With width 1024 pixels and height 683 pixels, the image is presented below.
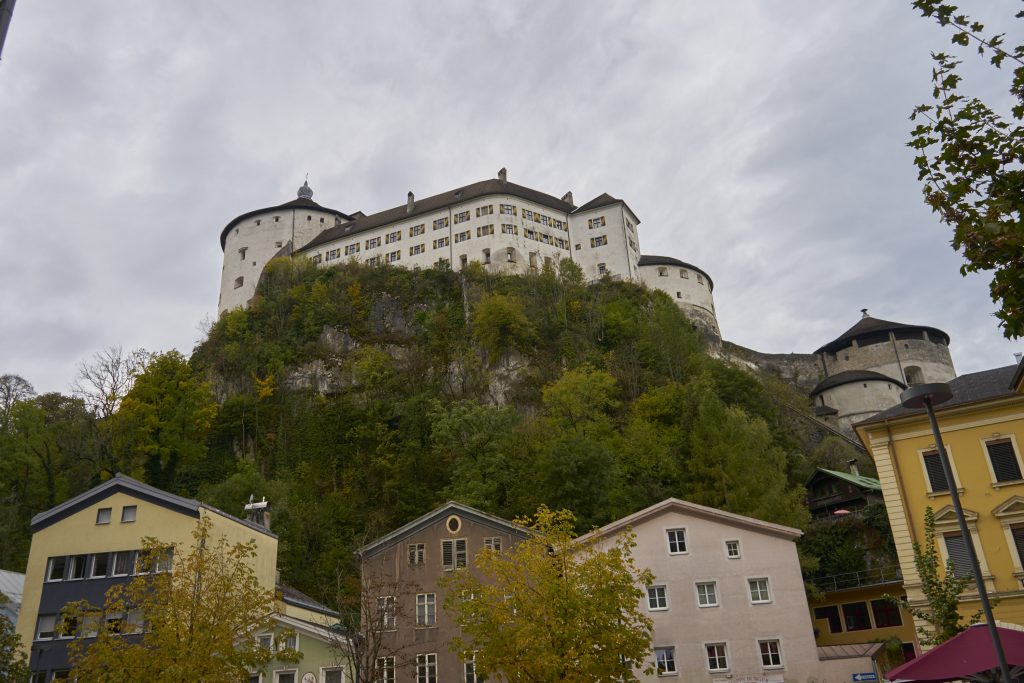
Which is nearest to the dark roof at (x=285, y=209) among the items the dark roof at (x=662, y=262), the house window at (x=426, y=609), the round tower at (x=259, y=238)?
the round tower at (x=259, y=238)

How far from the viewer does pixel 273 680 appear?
30.5 meters

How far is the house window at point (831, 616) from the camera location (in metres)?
40.1

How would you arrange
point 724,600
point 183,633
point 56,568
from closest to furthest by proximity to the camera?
point 183,633, point 724,600, point 56,568

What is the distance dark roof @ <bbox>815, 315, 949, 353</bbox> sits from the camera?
8150cm

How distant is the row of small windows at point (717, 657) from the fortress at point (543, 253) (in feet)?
151

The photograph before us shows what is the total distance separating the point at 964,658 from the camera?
12117mm

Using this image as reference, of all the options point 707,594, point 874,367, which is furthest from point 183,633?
point 874,367

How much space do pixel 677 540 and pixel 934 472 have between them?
33.8ft

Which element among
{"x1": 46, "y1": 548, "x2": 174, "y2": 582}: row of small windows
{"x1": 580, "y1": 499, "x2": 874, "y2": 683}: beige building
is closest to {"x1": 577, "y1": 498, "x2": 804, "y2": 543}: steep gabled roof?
{"x1": 580, "y1": 499, "x2": 874, "y2": 683}: beige building

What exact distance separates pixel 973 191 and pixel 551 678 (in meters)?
17.5

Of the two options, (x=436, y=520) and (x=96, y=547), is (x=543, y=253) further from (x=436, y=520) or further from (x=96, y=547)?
(x=96, y=547)

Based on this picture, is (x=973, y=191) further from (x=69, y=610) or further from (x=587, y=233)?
(x=587, y=233)

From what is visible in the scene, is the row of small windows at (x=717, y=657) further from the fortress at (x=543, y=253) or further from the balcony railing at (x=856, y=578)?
the fortress at (x=543, y=253)

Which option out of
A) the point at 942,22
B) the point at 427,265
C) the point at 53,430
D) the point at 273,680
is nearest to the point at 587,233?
the point at 427,265
